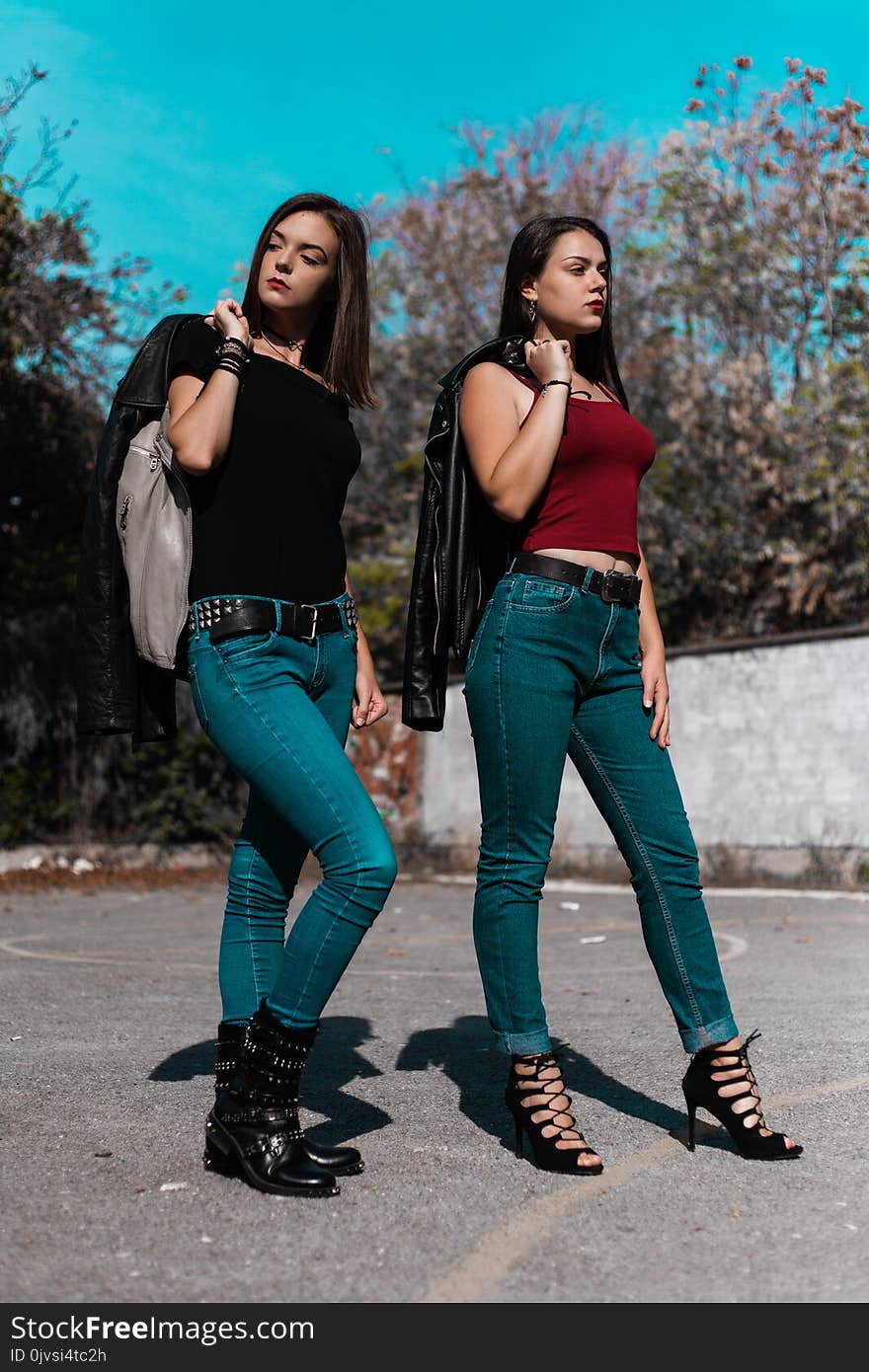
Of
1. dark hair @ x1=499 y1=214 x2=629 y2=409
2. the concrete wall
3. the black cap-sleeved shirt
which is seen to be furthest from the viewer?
the concrete wall

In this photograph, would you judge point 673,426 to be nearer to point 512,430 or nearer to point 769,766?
point 769,766

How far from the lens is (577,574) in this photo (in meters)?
3.56

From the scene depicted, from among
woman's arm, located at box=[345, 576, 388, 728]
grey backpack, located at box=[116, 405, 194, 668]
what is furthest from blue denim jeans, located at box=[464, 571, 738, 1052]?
grey backpack, located at box=[116, 405, 194, 668]

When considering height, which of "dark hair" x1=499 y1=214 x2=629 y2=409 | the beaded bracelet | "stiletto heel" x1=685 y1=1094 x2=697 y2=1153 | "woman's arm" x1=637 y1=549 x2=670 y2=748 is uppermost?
"dark hair" x1=499 y1=214 x2=629 y2=409

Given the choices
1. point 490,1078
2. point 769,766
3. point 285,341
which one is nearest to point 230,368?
point 285,341

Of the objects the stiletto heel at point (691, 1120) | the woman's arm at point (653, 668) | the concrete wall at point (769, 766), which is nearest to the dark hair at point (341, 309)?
the woman's arm at point (653, 668)

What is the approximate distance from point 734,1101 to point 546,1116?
47 cm

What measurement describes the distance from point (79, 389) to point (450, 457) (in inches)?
417

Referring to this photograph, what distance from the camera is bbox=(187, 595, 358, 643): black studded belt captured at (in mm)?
3260

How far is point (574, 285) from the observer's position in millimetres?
3752

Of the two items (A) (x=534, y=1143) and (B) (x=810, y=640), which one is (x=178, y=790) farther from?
(A) (x=534, y=1143)

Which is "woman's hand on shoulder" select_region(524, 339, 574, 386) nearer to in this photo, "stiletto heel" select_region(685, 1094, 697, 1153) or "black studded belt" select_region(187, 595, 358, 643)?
"black studded belt" select_region(187, 595, 358, 643)

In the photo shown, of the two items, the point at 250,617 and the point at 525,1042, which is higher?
the point at 250,617
